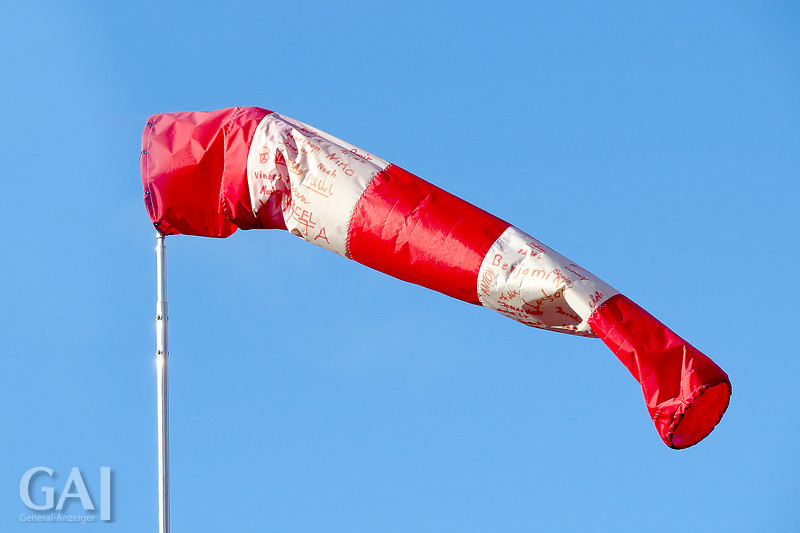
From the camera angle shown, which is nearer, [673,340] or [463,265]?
[673,340]

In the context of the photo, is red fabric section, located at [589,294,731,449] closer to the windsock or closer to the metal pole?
the windsock

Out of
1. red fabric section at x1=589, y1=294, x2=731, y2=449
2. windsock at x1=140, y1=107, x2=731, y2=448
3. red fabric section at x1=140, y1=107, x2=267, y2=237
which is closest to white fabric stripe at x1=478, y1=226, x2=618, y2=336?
windsock at x1=140, y1=107, x2=731, y2=448

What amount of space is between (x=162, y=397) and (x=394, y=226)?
2.79m

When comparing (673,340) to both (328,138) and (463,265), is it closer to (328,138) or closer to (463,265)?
→ (463,265)

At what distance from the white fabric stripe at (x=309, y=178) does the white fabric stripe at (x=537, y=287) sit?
5.17ft

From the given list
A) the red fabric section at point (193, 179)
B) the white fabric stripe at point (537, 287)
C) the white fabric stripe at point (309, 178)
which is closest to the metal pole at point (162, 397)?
the red fabric section at point (193, 179)

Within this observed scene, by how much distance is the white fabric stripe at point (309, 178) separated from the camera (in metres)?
11.6

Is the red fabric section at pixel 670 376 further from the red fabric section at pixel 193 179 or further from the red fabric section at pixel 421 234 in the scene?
the red fabric section at pixel 193 179

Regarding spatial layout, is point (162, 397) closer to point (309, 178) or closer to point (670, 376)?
point (309, 178)

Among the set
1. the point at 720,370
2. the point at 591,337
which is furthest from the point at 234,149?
the point at 720,370

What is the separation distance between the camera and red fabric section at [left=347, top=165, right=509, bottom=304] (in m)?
11.0

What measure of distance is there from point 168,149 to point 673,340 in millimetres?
5748

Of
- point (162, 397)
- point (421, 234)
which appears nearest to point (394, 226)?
point (421, 234)

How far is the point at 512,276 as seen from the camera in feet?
35.4
